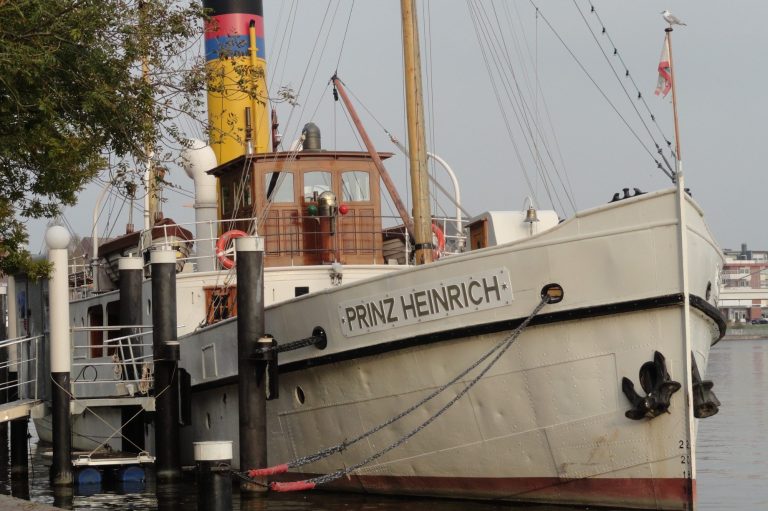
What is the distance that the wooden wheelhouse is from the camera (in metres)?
16.5

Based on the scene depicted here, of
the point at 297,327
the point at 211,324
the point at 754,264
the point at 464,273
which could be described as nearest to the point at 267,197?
the point at 211,324

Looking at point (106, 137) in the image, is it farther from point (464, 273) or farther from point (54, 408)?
point (54, 408)

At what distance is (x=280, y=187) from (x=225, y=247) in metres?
1.22

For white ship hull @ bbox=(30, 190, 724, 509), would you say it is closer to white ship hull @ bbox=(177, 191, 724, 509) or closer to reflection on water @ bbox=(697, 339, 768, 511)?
white ship hull @ bbox=(177, 191, 724, 509)

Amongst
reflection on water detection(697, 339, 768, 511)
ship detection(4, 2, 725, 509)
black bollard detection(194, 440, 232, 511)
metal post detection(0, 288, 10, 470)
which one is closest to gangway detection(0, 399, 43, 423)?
ship detection(4, 2, 725, 509)

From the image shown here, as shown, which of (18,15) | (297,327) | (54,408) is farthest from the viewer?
(54,408)

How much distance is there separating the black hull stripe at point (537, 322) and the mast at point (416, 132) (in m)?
1.50

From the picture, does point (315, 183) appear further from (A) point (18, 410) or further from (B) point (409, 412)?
(B) point (409, 412)

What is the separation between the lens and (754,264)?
542ft

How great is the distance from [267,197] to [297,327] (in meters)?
3.55

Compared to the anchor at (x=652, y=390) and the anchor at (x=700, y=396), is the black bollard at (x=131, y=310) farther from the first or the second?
the anchor at (x=700, y=396)

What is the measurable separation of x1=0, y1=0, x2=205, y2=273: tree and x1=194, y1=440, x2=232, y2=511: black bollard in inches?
112

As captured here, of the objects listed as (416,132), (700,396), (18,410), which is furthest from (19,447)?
(700,396)

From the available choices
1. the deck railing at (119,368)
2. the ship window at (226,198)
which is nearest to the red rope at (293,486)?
the deck railing at (119,368)
